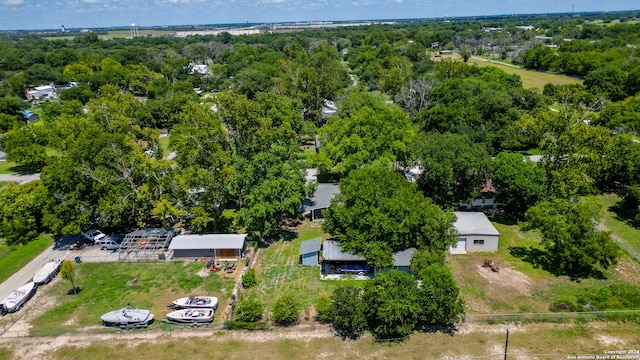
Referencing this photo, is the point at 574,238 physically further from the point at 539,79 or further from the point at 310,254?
the point at 539,79

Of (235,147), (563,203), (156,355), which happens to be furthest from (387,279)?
(235,147)

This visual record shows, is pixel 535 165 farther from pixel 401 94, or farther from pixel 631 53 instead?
pixel 631 53

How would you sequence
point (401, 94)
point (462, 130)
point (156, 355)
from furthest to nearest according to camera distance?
point (401, 94), point (462, 130), point (156, 355)

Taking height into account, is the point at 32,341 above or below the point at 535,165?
below

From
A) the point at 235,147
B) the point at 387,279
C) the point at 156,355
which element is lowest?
the point at 156,355

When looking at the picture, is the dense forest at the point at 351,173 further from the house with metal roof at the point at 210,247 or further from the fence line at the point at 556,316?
the fence line at the point at 556,316

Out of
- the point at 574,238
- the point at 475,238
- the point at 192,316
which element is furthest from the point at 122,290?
the point at 574,238
